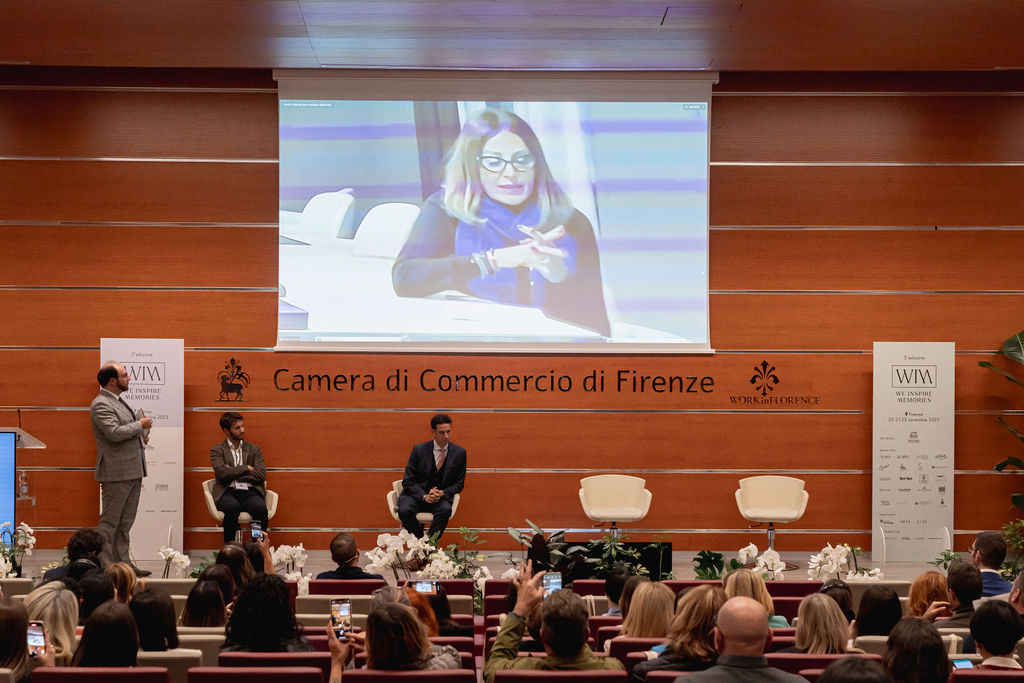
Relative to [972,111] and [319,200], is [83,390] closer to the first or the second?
[319,200]

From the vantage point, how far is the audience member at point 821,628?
3.62 meters

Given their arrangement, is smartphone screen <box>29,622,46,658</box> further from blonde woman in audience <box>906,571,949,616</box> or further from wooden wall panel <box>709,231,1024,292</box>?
wooden wall panel <box>709,231,1024,292</box>

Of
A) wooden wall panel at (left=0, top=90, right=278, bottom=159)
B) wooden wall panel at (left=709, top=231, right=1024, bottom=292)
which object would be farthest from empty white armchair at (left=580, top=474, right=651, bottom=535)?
wooden wall panel at (left=0, top=90, right=278, bottom=159)

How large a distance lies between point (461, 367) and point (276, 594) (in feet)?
18.0

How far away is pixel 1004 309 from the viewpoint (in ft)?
30.2

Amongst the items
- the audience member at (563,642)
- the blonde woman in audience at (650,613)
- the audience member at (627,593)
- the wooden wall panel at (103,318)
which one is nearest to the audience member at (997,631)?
the blonde woman in audience at (650,613)

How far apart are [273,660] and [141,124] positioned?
692 cm

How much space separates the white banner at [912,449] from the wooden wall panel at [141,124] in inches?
226

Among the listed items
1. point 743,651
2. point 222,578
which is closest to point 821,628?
point 743,651

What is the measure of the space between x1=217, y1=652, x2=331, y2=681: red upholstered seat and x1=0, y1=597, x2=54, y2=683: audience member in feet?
2.00

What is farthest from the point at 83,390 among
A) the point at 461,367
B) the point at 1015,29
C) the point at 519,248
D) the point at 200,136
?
the point at 1015,29

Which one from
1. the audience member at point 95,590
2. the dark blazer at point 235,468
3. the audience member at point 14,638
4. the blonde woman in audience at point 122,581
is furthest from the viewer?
the dark blazer at point 235,468

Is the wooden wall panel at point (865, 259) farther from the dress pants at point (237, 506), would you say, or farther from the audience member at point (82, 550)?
the audience member at point (82, 550)

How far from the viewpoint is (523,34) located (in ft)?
26.2
